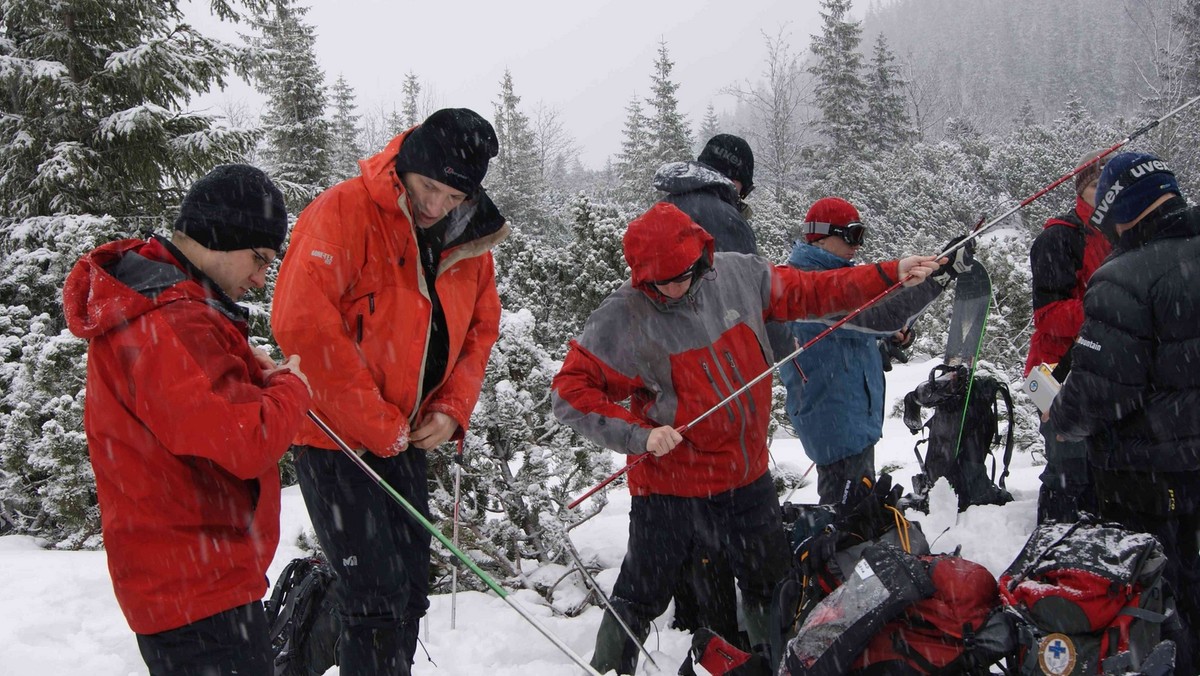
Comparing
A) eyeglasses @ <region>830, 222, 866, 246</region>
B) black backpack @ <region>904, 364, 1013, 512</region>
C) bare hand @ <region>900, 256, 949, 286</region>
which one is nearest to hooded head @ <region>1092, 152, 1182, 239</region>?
bare hand @ <region>900, 256, 949, 286</region>

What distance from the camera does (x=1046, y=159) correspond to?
24.6m

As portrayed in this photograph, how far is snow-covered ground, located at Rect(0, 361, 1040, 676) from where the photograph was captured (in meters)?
3.67

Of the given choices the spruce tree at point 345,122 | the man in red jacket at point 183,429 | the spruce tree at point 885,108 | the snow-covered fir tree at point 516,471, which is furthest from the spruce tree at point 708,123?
the man in red jacket at point 183,429

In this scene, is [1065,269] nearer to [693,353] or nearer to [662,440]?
[693,353]

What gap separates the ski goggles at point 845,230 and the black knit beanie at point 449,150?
84.8 inches

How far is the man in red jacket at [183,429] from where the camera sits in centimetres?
187

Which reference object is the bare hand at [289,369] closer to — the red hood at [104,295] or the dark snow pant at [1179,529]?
the red hood at [104,295]

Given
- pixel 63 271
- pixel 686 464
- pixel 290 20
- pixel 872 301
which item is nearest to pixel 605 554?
pixel 686 464

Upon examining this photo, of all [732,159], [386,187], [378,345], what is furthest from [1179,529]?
[386,187]

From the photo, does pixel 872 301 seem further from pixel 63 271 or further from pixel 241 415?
pixel 63 271

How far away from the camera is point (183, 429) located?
1.86 metres

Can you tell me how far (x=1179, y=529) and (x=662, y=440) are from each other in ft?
6.60

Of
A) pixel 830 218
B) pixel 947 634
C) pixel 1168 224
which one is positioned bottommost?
pixel 947 634

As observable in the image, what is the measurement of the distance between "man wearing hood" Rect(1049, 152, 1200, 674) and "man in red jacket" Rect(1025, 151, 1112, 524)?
983 millimetres
